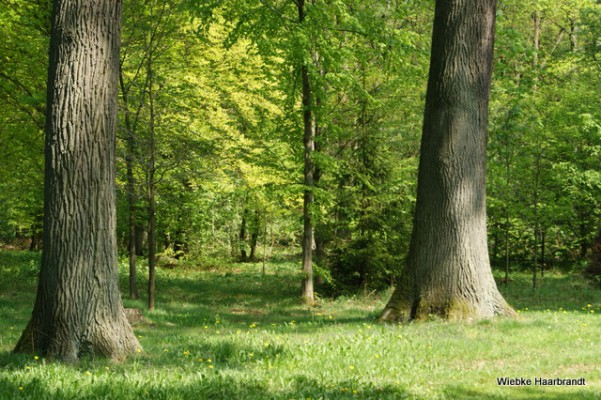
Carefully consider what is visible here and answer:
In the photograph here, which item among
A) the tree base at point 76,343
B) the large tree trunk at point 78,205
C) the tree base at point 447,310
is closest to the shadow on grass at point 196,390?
the tree base at point 76,343

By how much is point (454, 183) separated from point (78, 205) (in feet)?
18.6

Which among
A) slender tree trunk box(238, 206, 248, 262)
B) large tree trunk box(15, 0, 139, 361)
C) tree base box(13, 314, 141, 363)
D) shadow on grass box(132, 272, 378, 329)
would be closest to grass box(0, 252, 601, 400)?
tree base box(13, 314, 141, 363)

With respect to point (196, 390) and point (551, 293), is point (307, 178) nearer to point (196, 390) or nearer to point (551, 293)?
point (551, 293)

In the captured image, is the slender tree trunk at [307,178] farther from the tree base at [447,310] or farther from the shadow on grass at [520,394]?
the shadow on grass at [520,394]

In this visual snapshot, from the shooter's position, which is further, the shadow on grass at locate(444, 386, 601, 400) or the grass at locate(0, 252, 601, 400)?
the shadow on grass at locate(444, 386, 601, 400)

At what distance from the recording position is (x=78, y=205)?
21.0 ft

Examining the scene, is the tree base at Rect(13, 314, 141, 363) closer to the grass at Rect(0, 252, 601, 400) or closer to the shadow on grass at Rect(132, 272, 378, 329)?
the grass at Rect(0, 252, 601, 400)

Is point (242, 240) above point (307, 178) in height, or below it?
below

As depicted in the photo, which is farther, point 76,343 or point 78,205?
point 78,205

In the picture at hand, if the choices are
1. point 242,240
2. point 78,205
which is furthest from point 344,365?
point 242,240

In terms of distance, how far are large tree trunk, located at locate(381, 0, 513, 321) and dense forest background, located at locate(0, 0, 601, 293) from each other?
7.13 feet

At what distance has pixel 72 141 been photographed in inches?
254

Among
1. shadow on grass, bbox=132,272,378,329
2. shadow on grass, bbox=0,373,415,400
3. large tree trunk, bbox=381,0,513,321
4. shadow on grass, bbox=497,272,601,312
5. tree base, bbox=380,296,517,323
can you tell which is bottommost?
shadow on grass, bbox=132,272,378,329

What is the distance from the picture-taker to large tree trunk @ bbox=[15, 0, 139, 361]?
634cm
